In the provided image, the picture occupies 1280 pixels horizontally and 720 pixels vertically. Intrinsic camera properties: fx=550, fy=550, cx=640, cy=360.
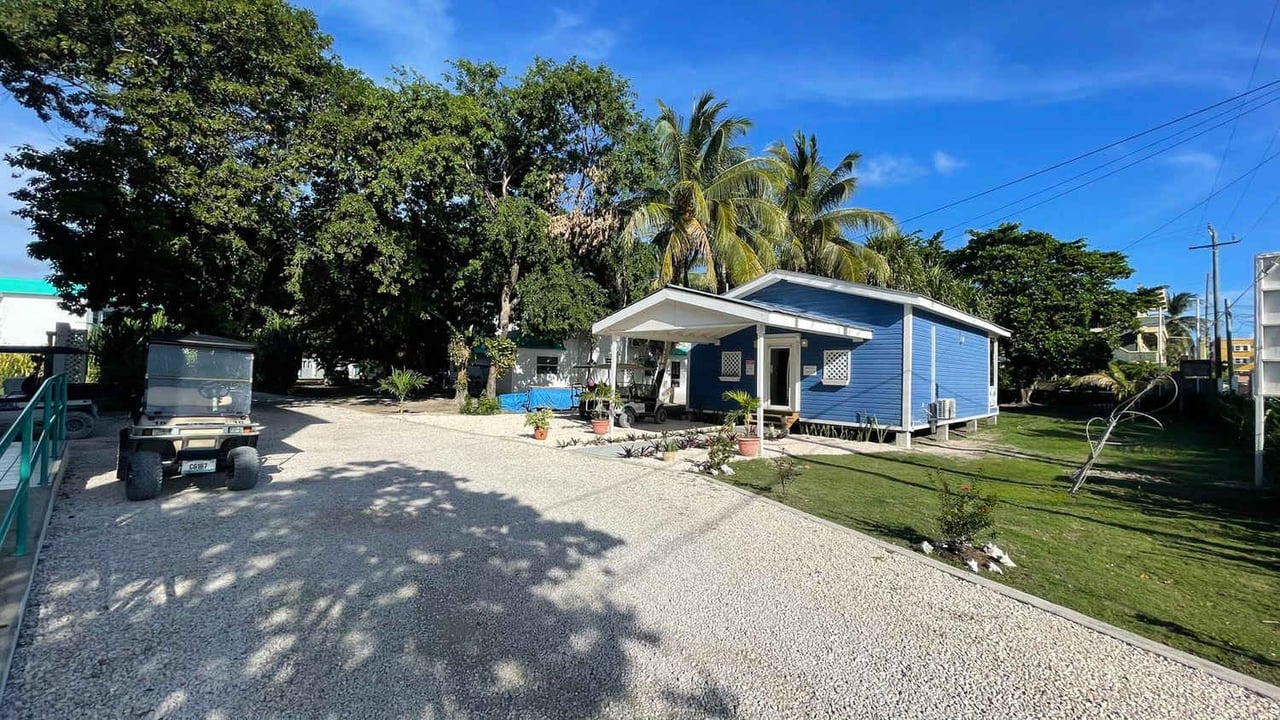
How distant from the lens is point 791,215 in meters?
24.3

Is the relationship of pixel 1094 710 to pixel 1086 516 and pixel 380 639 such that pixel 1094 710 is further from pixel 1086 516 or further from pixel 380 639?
pixel 1086 516

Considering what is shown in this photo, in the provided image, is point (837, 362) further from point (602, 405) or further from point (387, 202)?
point (387, 202)

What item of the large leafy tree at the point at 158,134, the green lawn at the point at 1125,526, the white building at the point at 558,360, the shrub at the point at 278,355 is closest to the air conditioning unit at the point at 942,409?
the green lawn at the point at 1125,526

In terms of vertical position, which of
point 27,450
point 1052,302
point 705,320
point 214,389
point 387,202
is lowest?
point 27,450

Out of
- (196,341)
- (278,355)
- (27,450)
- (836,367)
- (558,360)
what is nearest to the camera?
(27,450)

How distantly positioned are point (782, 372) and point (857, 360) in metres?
2.44

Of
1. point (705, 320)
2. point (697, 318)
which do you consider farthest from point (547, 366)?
point (705, 320)

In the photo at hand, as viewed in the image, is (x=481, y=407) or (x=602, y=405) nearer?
(x=602, y=405)

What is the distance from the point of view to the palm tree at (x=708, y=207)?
773 inches

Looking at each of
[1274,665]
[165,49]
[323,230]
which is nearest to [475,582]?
[1274,665]

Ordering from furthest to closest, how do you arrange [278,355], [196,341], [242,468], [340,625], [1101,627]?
1. [278,355]
2. [196,341]
3. [242,468]
4. [1101,627]
5. [340,625]

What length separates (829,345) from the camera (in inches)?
560

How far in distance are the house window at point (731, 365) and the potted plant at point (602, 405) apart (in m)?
3.50

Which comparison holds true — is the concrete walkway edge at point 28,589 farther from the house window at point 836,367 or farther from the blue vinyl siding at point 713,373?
the house window at point 836,367
